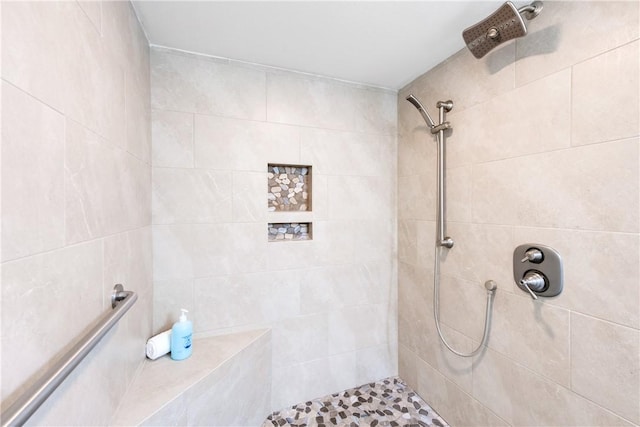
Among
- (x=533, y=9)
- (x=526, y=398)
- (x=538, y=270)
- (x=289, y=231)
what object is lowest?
(x=526, y=398)

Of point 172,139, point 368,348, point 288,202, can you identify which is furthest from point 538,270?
point 172,139

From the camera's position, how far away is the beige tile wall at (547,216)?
0.84 metres

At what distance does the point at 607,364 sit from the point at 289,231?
1410 mm

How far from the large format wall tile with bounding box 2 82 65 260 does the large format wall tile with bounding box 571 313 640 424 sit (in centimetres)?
154

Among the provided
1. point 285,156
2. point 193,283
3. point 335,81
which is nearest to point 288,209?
point 285,156

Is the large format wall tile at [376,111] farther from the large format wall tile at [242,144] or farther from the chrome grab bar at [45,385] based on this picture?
the chrome grab bar at [45,385]

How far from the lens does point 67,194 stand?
0.63 metres

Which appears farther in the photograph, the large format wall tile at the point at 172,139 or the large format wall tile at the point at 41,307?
the large format wall tile at the point at 172,139

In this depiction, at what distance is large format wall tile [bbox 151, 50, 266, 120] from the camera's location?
4.43 feet

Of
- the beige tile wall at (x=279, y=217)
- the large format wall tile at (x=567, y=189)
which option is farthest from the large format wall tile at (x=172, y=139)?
the large format wall tile at (x=567, y=189)

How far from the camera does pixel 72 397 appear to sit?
0.64 m

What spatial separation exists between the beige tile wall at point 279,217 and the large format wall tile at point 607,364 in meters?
0.98

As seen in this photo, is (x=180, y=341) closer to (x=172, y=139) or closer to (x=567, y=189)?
(x=172, y=139)

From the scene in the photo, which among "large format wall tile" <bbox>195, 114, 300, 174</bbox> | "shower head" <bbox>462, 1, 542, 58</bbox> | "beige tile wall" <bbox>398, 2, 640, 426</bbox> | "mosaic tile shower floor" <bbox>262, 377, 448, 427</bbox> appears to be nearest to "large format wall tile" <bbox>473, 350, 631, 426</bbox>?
"beige tile wall" <bbox>398, 2, 640, 426</bbox>
